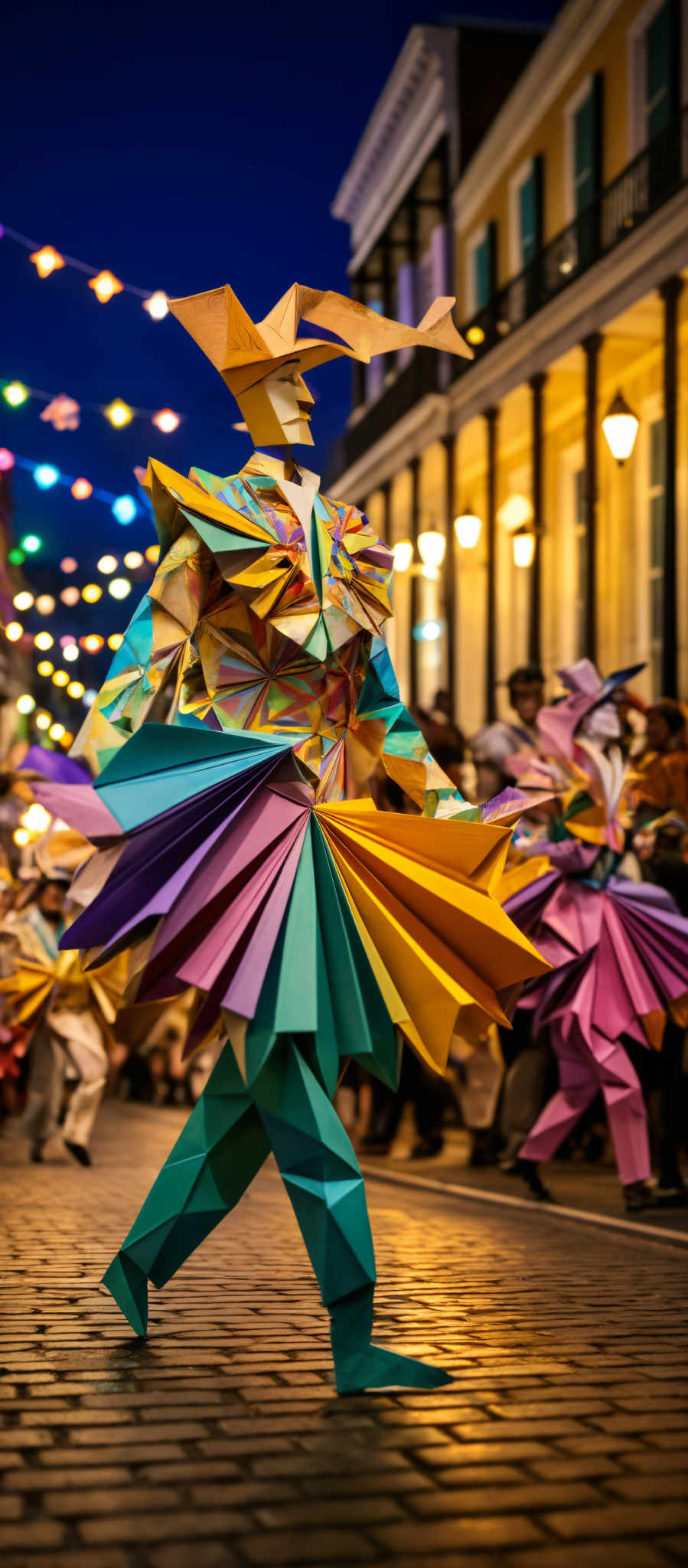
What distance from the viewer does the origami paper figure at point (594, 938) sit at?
7566 millimetres

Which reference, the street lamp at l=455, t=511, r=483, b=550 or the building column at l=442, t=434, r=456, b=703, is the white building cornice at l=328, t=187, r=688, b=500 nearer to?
the building column at l=442, t=434, r=456, b=703

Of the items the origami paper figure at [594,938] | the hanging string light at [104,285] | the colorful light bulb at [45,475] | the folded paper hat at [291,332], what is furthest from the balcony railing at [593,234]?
the folded paper hat at [291,332]

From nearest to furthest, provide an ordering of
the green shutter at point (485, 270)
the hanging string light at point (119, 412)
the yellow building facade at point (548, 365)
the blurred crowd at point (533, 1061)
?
the blurred crowd at point (533, 1061)
the hanging string light at point (119, 412)
the yellow building facade at point (548, 365)
the green shutter at point (485, 270)

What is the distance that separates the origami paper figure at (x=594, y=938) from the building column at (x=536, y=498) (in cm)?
1285

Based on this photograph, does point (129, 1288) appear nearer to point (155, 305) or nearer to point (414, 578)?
point (155, 305)

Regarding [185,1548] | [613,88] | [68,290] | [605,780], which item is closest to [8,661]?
[613,88]

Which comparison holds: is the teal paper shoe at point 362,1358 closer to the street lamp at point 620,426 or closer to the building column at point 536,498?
the street lamp at point 620,426

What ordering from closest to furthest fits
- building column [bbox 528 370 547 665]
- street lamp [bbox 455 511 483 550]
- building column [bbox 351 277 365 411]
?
1. street lamp [bbox 455 511 483 550]
2. building column [bbox 528 370 547 665]
3. building column [bbox 351 277 365 411]

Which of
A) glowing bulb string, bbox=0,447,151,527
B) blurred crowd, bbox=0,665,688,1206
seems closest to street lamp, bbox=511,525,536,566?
glowing bulb string, bbox=0,447,151,527

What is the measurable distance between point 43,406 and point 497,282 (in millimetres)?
12600

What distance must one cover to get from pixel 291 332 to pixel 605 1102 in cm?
406

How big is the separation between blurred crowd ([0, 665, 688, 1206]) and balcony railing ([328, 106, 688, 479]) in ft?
26.9

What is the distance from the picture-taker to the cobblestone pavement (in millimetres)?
3014

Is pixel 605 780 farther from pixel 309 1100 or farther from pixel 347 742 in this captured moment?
pixel 309 1100
